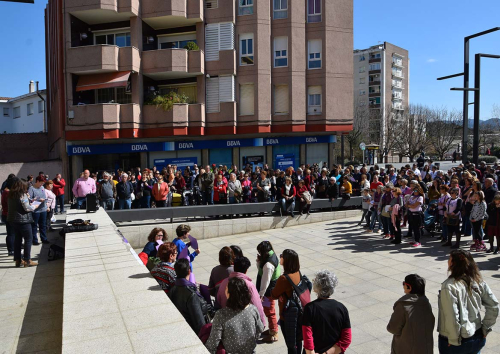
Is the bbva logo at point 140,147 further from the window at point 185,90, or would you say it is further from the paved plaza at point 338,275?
the paved plaza at point 338,275

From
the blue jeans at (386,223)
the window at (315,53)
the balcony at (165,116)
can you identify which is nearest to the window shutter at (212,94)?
the balcony at (165,116)

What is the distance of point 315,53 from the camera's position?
25.3 meters

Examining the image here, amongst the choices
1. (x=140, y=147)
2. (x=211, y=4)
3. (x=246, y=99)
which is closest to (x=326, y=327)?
(x=140, y=147)

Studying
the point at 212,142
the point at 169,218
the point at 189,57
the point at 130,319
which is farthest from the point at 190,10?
the point at 130,319

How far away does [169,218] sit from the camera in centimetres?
1388

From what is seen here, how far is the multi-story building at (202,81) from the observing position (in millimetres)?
22016

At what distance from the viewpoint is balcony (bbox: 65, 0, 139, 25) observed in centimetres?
2142

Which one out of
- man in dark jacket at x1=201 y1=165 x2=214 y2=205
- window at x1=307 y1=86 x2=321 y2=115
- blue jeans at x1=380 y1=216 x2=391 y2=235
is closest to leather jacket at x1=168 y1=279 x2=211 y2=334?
blue jeans at x1=380 y1=216 x2=391 y2=235

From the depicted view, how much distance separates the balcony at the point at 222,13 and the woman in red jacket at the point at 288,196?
13.3m

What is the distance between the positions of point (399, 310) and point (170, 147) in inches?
831

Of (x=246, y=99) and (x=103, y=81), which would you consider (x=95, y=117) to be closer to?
(x=103, y=81)

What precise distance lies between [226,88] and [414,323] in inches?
846

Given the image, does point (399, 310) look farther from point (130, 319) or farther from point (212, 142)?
point (212, 142)

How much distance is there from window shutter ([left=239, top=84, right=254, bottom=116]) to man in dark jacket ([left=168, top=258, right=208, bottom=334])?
2043 cm
